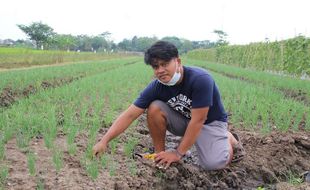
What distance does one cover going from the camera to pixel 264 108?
5.57 m

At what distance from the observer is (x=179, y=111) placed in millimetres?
3254

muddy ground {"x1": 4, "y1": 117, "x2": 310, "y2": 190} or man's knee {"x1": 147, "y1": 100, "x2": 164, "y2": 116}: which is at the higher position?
man's knee {"x1": 147, "y1": 100, "x2": 164, "y2": 116}

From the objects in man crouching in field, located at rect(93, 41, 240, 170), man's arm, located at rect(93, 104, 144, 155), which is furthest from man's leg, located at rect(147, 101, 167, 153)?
man's arm, located at rect(93, 104, 144, 155)

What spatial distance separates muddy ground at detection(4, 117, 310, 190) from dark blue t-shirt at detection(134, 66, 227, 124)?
0.48 meters

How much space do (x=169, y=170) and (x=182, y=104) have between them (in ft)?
1.76

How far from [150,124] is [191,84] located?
0.60 metres

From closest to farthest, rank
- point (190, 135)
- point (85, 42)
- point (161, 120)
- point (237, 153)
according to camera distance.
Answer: point (190, 135) → point (161, 120) → point (237, 153) → point (85, 42)

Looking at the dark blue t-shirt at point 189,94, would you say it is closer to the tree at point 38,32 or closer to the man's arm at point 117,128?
the man's arm at point 117,128

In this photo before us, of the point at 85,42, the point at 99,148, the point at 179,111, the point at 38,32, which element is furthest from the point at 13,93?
the point at 85,42

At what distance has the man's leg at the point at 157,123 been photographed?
10.5ft

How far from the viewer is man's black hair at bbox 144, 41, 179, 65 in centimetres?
267

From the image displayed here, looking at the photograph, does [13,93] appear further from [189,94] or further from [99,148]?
[189,94]

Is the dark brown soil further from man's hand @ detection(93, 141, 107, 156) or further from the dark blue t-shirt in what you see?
the dark blue t-shirt

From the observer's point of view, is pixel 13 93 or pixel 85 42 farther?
pixel 85 42
